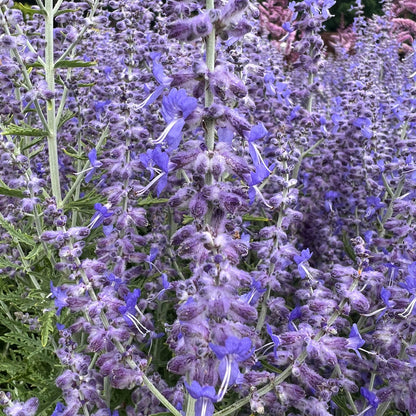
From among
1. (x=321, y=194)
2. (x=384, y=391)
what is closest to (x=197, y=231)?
(x=384, y=391)

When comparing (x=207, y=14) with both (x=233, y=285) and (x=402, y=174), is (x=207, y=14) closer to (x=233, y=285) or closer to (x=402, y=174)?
(x=233, y=285)

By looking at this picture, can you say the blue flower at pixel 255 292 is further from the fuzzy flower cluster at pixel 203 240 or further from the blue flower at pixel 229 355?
the blue flower at pixel 229 355

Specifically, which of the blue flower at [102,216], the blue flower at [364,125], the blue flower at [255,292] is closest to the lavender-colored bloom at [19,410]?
the blue flower at [102,216]

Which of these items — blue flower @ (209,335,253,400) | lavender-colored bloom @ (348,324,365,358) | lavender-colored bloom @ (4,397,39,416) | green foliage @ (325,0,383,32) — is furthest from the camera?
green foliage @ (325,0,383,32)

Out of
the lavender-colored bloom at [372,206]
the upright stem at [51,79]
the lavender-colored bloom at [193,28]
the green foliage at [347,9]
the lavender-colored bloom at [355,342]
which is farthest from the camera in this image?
the green foliage at [347,9]

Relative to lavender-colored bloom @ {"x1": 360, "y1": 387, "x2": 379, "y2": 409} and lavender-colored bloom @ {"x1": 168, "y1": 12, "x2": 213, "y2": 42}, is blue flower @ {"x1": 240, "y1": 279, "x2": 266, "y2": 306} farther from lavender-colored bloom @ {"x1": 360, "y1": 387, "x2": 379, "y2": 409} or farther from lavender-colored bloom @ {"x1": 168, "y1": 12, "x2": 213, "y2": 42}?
lavender-colored bloom @ {"x1": 168, "y1": 12, "x2": 213, "y2": 42}

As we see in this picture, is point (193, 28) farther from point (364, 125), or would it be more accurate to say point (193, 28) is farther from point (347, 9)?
point (347, 9)

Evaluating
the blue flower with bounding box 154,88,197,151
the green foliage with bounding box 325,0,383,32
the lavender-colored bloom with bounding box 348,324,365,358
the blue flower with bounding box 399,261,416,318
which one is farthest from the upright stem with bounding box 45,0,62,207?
the green foliage with bounding box 325,0,383,32

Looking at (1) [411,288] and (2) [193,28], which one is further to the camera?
(1) [411,288]

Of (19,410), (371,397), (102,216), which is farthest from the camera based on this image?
(102,216)

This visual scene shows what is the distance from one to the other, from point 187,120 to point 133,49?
1.68m

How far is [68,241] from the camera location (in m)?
2.23

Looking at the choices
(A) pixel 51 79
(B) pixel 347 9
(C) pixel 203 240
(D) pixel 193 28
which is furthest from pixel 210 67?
(B) pixel 347 9

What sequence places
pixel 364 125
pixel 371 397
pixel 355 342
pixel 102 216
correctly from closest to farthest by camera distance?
pixel 355 342
pixel 371 397
pixel 102 216
pixel 364 125
